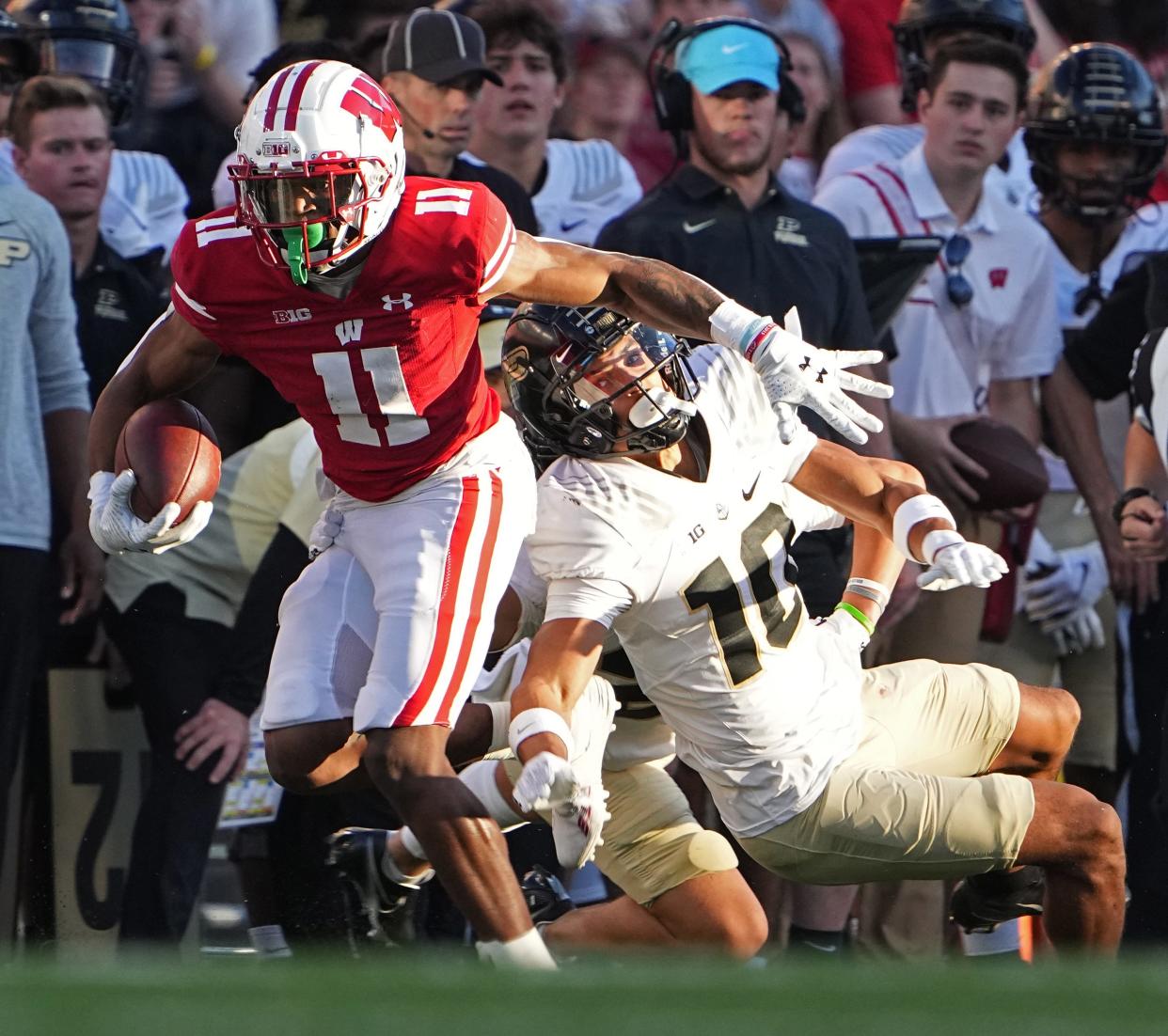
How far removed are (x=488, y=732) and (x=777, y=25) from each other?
3539 mm

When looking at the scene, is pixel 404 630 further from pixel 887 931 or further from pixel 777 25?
pixel 777 25

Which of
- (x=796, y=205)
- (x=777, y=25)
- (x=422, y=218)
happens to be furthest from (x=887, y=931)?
(x=777, y=25)

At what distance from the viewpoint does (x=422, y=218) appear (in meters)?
4.48

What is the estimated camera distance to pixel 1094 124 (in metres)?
6.57

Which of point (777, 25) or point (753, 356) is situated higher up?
point (777, 25)

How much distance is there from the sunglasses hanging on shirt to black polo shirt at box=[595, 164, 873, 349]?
1.57 feet

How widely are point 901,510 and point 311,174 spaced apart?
136 cm

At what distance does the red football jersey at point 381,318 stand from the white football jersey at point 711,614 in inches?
12.7

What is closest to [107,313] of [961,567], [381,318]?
[381,318]

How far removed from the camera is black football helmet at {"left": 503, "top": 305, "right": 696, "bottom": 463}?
4.63 meters

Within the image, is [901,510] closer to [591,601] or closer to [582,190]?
[591,601]

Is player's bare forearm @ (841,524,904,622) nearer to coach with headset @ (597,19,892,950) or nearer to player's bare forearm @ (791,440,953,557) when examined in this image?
player's bare forearm @ (791,440,953,557)

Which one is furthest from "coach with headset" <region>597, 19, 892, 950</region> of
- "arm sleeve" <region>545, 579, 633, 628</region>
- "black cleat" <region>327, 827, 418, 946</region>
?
"arm sleeve" <region>545, 579, 633, 628</region>

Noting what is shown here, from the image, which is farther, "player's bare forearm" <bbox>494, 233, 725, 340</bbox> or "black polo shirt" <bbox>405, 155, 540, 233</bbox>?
"black polo shirt" <bbox>405, 155, 540, 233</bbox>
